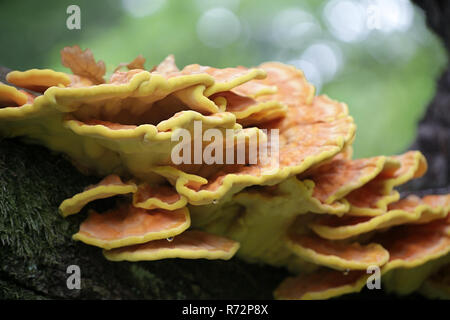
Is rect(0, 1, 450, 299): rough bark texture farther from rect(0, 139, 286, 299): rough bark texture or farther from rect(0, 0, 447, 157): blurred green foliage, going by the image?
rect(0, 0, 447, 157): blurred green foliage

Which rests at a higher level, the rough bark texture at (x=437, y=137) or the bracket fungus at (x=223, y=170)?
the rough bark texture at (x=437, y=137)

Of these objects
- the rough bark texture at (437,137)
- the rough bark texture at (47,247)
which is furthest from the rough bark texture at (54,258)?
Result: the rough bark texture at (437,137)

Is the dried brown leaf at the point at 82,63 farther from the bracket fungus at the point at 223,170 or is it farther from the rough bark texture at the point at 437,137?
the rough bark texture at the point at 437,137

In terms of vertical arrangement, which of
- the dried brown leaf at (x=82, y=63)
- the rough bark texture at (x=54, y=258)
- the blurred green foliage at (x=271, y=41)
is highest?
the blurred green foliage at (x=271, y=41)

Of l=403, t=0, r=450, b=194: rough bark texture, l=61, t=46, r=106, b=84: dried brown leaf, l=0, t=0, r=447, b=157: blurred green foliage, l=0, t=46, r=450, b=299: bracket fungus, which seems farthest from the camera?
l=0, t=0, r=447, b=157: blurred green foliage

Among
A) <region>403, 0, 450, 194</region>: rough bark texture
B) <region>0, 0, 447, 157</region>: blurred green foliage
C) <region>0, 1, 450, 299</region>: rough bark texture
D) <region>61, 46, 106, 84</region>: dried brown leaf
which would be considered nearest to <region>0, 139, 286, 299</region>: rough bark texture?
<region>0, 1, 450, 299</region>: rough bark texture

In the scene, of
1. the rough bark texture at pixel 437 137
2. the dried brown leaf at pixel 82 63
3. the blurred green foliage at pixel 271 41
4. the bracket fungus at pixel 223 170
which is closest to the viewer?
the bracket fungus at pixel 223 170
